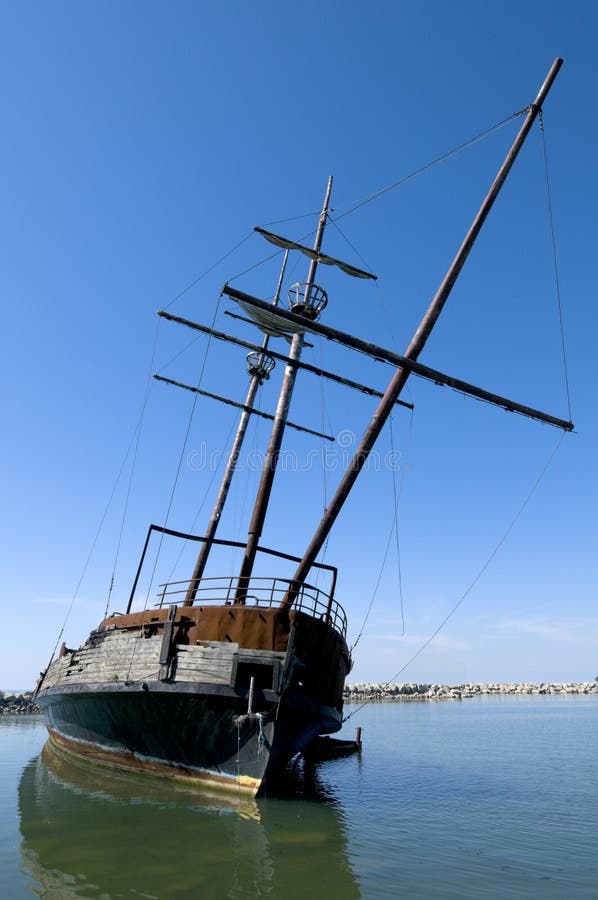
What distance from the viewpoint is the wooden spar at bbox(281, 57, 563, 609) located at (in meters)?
14.1

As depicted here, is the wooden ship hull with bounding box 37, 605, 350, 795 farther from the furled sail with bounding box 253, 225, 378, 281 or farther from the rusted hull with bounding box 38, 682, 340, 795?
the furled sail with bounding box 253, 225, 378, 281

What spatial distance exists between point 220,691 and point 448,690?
9037cm

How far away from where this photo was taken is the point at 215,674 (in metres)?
11.5

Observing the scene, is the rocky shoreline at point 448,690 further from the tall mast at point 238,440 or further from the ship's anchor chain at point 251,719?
the ship's anchor chain at point 251,719

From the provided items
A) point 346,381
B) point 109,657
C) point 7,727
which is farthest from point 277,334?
point 7,727

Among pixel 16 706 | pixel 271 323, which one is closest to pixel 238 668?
pixel 271 323

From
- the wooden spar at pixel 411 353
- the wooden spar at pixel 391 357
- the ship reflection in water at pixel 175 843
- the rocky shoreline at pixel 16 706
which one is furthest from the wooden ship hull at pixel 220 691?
the rocky shoreline at pixel 16 706

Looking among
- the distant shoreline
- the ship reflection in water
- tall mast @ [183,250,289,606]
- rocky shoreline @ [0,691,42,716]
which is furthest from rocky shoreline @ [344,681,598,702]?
the ship reflection in water

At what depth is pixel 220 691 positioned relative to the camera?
11297 millimetres

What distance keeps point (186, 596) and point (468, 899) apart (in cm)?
1006

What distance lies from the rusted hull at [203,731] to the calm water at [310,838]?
54cm

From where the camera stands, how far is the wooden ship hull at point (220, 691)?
37.1ft

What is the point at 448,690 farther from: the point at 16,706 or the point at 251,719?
the point at 251,719

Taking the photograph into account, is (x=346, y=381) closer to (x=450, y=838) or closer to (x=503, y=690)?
(x=450, y=838)
